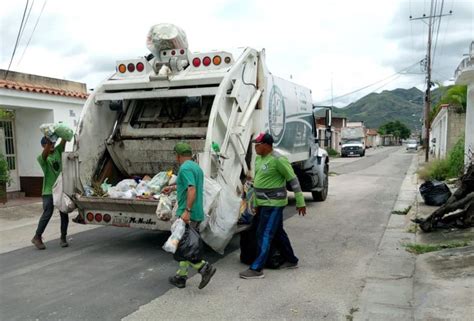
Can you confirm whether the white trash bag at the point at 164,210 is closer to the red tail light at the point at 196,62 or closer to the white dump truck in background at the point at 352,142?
the red tail light at the point at 196,62

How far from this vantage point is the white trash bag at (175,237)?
14.6ft

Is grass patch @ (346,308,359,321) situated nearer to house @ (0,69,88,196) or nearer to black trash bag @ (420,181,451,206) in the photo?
black trash bag @ (420,181,451,206)

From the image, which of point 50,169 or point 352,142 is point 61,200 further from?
point 352,142

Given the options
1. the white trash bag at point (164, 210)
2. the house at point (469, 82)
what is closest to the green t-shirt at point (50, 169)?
the white trash bag at point (164, 210)

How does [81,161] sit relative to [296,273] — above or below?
above

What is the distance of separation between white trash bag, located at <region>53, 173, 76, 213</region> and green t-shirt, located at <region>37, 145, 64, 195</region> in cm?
23

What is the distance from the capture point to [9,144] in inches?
461

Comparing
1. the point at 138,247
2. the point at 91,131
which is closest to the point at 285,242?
the point at 138,247

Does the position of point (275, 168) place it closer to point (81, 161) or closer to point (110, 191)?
point (110, 191)

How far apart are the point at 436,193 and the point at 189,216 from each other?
6.85m

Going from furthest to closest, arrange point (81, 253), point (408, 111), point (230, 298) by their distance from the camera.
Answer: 1. point (408, 111)
2. point (81, 253)
3. point (230, 298)

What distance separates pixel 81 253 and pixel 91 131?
1739mm

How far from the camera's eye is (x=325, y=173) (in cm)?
1126

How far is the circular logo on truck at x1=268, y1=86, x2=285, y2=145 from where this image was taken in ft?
24.1
